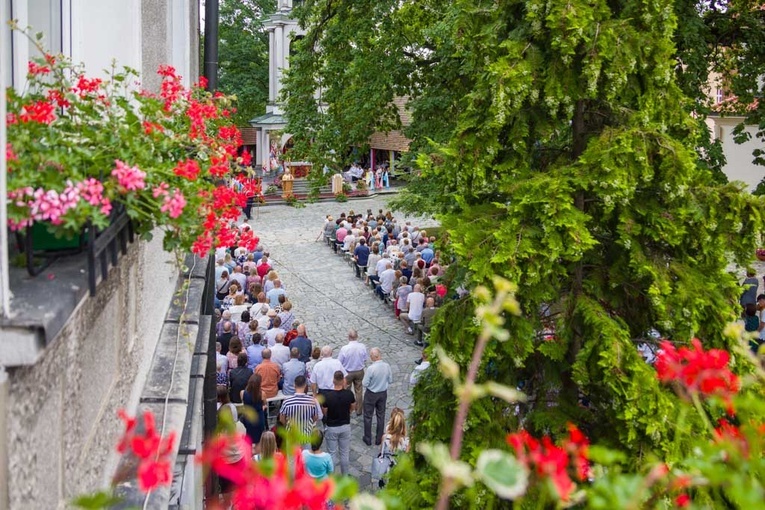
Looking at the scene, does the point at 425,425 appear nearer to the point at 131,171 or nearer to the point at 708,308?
the point at 708,308

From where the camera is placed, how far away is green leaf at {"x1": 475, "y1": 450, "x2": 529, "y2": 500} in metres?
1.50

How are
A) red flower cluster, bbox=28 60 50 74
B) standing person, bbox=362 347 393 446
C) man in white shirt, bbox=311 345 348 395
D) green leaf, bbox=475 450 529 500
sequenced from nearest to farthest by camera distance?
green leaf, bbox=475 450 529 500 → red flower cluster, bbox=28 60 50 74 → man in white shirt, bbox=311 345 348 395 → standing person, bbox=362 347 393 446

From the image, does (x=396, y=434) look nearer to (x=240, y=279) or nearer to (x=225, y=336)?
(x=225, y=336)

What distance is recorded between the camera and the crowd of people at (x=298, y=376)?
33.1ft

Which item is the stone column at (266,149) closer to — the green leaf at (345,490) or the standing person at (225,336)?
the standing person at (225,336)

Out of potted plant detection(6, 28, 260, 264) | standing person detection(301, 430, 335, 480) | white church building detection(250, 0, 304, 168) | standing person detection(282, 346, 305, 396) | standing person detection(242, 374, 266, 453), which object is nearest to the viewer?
potted plant detection(6, 28, 260, 264)

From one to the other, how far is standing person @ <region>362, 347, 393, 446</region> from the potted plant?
7761 mm

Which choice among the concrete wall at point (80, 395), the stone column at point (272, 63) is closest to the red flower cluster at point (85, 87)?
the concrete wall at point (80, 395)

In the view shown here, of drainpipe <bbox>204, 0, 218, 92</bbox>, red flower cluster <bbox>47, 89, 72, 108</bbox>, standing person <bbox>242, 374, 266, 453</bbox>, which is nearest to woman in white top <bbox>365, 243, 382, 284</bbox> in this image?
standing person <bbox>242, 374, 266, 453</bbox>

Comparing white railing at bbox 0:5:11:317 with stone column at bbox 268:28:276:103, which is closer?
white railing at bbox 0:5:11:317

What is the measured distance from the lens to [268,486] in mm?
1656

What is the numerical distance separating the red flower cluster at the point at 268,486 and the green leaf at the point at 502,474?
0.94ft

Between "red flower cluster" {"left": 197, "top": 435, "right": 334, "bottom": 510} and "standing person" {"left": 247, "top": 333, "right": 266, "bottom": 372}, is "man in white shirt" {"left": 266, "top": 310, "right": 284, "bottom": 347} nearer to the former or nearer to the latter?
"standing person" {"left": 247, "top": 333, "right": 266, "bottom": 372}

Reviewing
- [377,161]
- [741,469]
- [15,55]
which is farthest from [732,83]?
[377,161]
